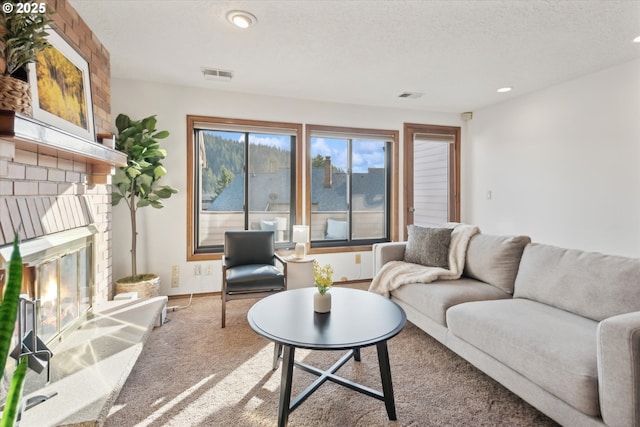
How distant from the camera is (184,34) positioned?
98.8 inches

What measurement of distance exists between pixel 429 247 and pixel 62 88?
3026 millimetres

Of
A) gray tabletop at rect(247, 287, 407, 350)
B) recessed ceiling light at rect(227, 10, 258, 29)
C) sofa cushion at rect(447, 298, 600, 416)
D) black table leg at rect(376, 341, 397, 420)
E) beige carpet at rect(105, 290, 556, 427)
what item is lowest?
beige carpet at rect(105, 290, 556, 427)

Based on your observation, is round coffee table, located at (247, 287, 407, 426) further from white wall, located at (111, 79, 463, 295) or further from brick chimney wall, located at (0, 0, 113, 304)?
white wall, located at (111, 79, 463, 295)

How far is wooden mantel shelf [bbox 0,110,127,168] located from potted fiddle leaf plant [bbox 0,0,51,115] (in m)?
0.10

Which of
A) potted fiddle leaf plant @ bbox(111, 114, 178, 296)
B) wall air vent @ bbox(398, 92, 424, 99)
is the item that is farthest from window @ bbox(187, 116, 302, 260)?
wall air vent @ bbox(398, 92, 424, 99)

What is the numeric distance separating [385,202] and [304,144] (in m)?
1.45

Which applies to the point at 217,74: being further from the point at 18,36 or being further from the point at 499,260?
the point at 499,260

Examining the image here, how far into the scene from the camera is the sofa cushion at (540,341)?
4.58ft

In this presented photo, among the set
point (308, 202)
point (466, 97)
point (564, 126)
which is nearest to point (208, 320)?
point (308, 202)

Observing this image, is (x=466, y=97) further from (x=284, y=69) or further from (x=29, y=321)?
(x=29, y=321)

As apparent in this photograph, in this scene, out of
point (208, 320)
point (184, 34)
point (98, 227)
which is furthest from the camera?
point (208, 320)

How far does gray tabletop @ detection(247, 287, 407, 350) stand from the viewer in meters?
1.58

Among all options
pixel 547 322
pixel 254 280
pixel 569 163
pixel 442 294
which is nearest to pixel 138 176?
pixel 254 280

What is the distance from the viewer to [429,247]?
3.02m
